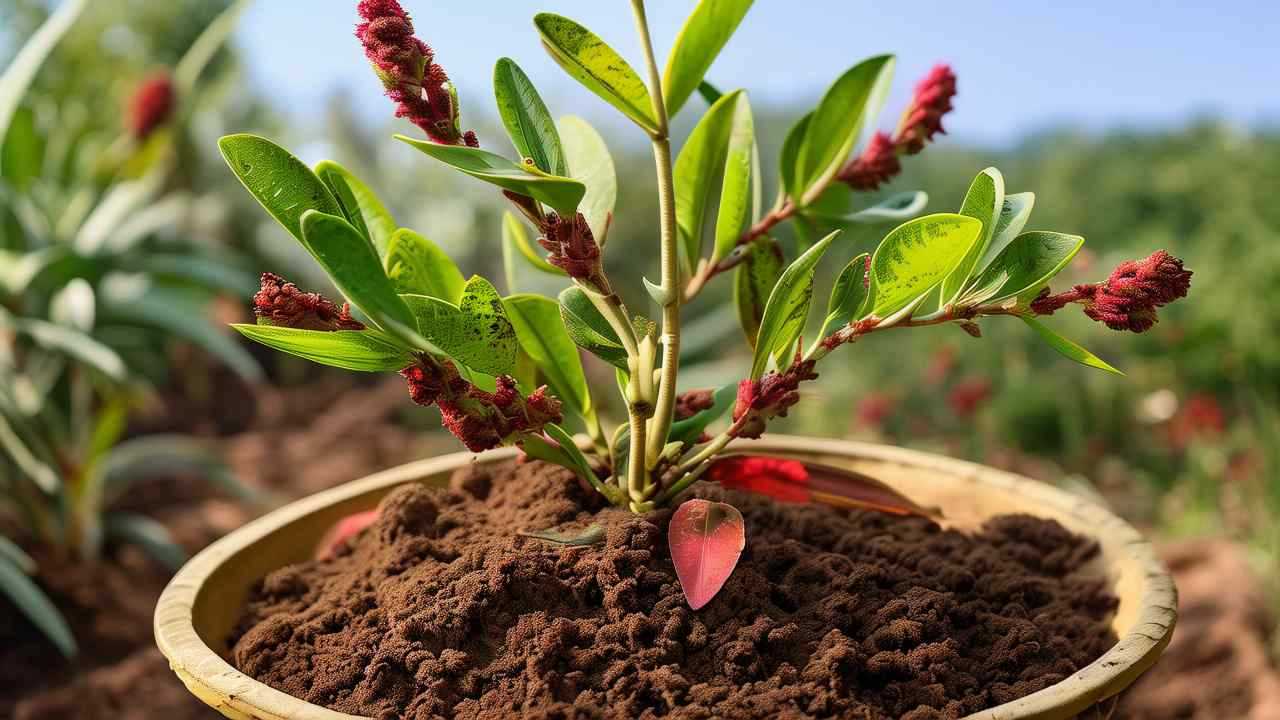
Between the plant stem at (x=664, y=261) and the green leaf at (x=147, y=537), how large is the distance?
59.1 inches

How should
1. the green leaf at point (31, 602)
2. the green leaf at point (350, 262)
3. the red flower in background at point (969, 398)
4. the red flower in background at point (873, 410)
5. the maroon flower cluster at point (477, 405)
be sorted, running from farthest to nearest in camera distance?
the red flower in background at point (873, 410), the red flower in background at point (969, 398), the green leaf at point (31, 602), the maroon flower cluster at point (477, 405), the green leaf at point (350, 262)

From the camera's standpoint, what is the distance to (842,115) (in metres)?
0.97

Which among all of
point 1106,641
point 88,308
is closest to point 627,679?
point 1106,641

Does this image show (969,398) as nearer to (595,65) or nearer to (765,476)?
(765,476)

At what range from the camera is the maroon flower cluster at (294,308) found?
75 centimetres

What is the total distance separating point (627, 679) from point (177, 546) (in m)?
1.69

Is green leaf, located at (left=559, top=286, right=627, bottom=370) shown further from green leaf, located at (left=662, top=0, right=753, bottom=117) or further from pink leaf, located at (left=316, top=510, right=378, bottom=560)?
pink leaf, located at (left=316, top=510, right=378, bottom=560)

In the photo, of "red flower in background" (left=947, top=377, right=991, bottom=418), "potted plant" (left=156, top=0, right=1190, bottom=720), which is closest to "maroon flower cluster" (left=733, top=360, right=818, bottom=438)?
"potted plant" (left=156, top=0, right=1190, bottom=720)

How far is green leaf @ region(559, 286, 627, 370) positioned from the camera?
2.81ft

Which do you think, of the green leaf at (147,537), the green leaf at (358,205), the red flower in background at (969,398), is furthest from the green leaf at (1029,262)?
the red flower in background at (969,398)

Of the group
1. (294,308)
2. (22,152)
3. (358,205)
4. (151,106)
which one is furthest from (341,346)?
(151,106)

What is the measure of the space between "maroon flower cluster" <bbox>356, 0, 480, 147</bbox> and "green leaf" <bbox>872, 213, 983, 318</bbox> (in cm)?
30

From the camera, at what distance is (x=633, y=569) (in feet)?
2.59

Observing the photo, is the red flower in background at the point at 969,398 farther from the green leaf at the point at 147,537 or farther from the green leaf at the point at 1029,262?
the green leaf at the point at 1029,262
